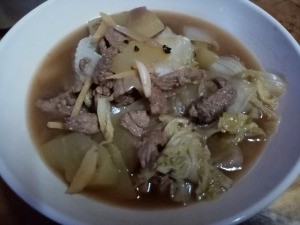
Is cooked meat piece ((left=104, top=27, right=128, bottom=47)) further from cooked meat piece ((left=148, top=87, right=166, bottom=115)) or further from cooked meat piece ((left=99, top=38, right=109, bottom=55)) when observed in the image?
cooked meat piece ((left=148, top=87, right=166, bottom=115))

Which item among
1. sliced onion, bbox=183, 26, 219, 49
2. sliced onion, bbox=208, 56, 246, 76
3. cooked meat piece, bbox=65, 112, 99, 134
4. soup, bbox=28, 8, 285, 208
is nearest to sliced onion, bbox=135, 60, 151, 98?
soup, bbox=28, 8, 285, 208

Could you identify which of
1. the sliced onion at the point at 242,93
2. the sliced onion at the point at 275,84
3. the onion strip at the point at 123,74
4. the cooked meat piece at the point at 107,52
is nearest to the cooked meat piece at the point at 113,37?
the cooked meat piece at the point at 107,52

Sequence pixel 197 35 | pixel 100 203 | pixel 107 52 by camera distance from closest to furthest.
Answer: pixel 100 203 → pixel 107 52 → pixel 197 35

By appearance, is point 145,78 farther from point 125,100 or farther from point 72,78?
point 72,78

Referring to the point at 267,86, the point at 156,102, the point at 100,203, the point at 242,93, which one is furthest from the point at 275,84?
the point at 100,203

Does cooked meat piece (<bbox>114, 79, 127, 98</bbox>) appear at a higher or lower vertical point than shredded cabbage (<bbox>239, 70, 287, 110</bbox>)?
higher

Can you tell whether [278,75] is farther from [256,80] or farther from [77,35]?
[77,35]

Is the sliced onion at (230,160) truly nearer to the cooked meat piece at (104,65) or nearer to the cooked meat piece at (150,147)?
the cooked meat piece at (150,147)
